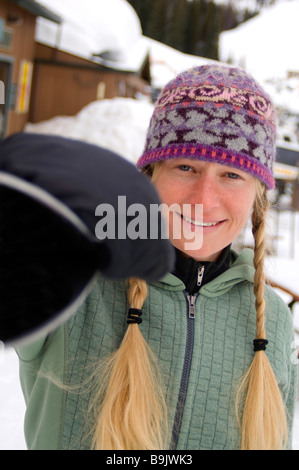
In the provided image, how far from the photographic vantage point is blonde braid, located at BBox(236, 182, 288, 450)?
3.56ft

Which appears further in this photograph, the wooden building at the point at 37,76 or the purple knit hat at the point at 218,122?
the wooden building at the point at 37,76

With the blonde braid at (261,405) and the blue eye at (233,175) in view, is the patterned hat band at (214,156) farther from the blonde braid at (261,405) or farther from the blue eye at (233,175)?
the blonde braid at (261,405)

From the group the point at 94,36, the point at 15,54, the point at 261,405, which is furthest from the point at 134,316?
the point at 94,36

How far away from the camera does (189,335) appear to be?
1149 mm

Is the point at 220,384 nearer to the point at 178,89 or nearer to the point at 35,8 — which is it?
the point at 178,89

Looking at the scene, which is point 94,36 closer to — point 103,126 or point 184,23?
point 103,126

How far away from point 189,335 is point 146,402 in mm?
217

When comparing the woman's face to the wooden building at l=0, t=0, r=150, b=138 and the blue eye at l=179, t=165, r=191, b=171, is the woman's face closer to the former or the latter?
the blue eye at l=179, t=165, r=191, b=171

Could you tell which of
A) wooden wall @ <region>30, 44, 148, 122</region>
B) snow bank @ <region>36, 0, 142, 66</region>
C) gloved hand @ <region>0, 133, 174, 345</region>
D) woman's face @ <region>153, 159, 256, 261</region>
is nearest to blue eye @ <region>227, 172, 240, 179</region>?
woman's face @ <region>153, 159, 256, 261</region>

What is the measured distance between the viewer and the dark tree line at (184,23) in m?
56.5

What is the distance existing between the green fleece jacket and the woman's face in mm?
126

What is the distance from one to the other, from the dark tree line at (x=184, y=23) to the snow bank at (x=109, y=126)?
166ft

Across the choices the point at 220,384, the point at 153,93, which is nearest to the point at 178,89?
the point at 220,384

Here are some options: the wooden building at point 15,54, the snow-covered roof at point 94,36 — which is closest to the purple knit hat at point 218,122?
the wooden building at point 15,54
